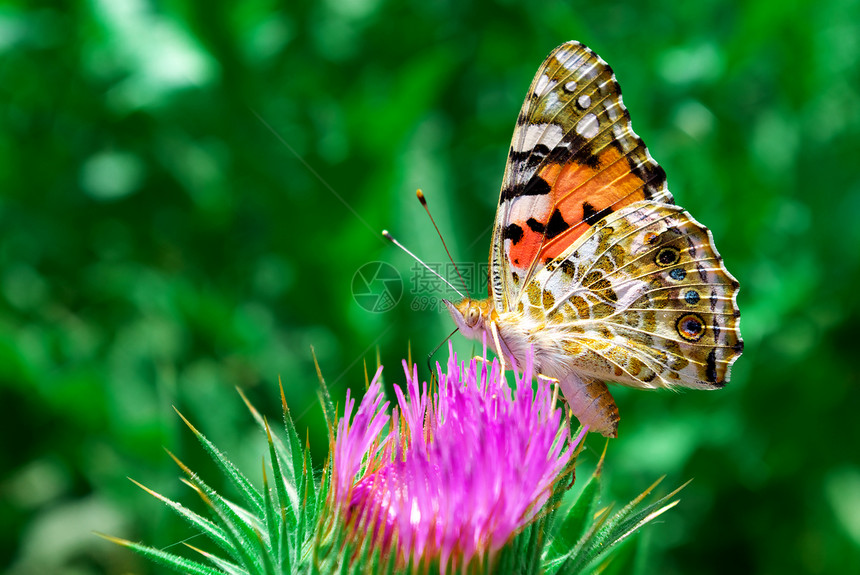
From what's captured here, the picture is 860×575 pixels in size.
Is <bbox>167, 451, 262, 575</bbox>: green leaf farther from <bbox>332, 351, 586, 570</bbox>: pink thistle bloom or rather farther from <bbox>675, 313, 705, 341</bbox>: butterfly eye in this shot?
<bbox>675, 313, 705, 341</bbox>: butterfly eye

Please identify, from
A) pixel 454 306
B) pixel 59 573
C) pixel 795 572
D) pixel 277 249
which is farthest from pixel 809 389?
pixel 59 573

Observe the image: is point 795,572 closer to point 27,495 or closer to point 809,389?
point 809,389

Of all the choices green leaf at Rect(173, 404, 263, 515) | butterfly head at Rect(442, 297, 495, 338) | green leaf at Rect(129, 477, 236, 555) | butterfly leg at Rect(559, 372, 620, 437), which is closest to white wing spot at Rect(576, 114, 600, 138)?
butterfly head at Rect(442, 297, 495, 338)

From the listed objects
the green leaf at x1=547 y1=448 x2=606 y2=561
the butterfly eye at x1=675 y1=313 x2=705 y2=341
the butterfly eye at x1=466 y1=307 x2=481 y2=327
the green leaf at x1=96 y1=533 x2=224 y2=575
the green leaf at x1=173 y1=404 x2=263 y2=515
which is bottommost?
the green leaf at x1=547 y1=448 x2=606 y2=561

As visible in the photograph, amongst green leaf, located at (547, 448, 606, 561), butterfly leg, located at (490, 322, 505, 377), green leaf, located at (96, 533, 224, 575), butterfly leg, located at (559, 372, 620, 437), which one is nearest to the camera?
green leaf, located at (96, 533, 224, 575)

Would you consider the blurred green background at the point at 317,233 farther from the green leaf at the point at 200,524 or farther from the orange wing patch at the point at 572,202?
the green leaf at the point at 200,524

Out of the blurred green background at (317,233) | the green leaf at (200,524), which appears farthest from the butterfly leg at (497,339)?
the blurred green background at (317,233)
